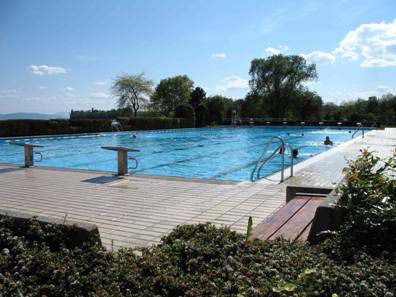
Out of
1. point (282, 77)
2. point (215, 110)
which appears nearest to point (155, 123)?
point (215, 110)

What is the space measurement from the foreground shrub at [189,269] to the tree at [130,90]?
46618 millimetres

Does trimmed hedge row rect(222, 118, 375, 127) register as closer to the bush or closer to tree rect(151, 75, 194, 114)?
the bush

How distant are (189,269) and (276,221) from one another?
4.35 ft

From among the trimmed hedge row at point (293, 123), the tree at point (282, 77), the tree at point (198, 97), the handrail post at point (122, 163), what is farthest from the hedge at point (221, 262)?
the tree at point (282, 77)

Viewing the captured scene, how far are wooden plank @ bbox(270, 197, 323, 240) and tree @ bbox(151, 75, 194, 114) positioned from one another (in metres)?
50.7

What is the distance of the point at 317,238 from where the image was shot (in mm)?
2697

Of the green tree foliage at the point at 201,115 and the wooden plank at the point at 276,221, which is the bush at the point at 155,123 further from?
the wooden plank at the point at 276,221

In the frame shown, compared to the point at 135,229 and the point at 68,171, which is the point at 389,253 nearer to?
the point at 135,229

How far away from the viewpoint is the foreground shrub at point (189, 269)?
1.95 meters

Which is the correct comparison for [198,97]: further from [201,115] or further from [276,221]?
[276,221]

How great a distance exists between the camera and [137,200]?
5855 millimetres

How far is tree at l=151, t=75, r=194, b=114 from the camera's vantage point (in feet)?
178

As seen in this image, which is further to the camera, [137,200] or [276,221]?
[137,200]

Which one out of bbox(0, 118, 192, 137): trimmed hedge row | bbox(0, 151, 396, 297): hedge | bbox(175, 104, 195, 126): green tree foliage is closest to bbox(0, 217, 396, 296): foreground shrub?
bbox(0, 151, 396, 297): hedge
